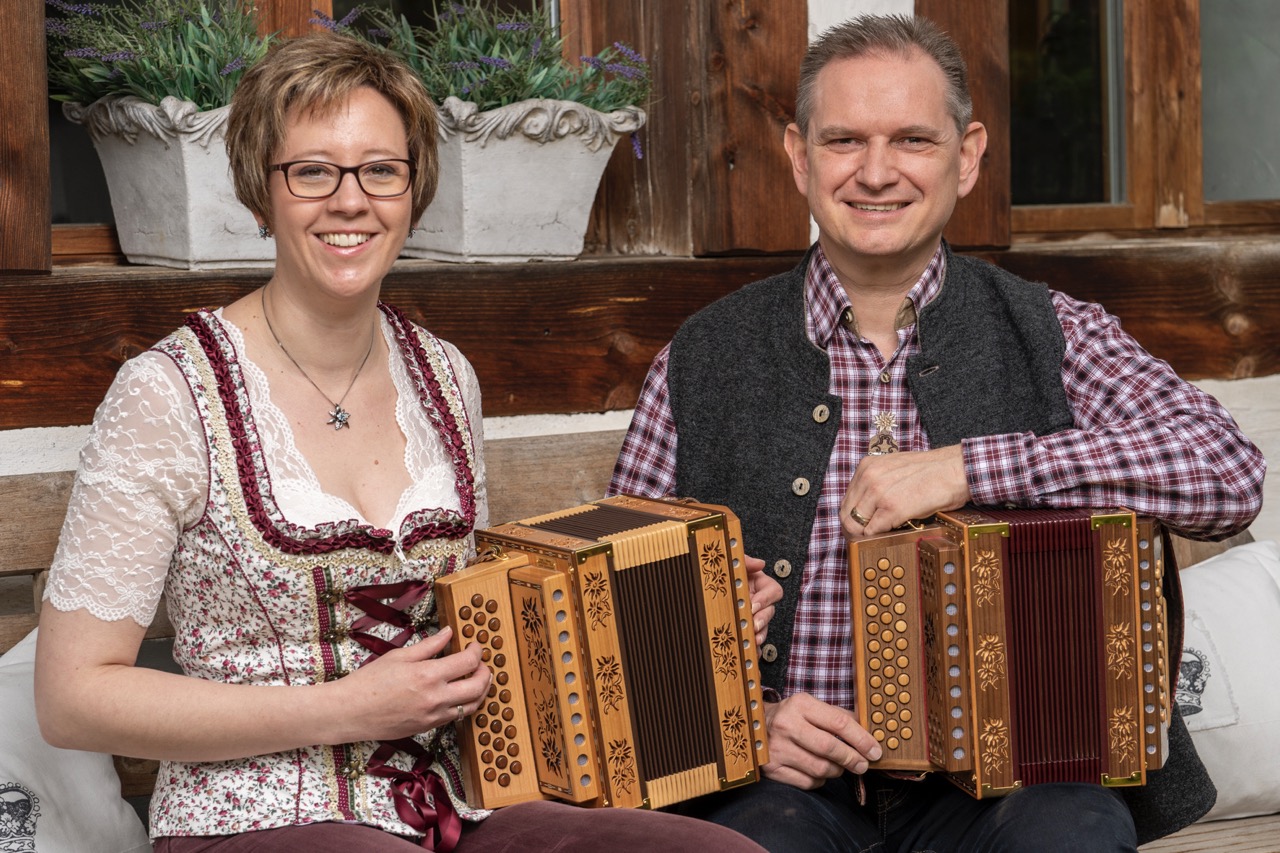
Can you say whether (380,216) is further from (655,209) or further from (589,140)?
(655,209)

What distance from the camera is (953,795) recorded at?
2131mm

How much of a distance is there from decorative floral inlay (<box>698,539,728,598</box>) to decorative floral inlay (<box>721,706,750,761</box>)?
0.16 m

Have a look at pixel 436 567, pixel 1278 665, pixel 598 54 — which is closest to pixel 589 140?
pixel 598 54

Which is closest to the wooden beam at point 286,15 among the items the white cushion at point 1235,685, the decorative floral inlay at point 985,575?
the decorative floral inlay at point 985,575

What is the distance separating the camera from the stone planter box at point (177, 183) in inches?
95.6

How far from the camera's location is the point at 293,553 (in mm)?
1839

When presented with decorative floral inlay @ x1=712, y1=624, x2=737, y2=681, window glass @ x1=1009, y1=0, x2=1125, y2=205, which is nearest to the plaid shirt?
decorative floral inlay @ x1=712, y1=624, x2=737, y2=681

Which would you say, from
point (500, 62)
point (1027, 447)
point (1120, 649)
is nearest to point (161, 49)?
point (500, 62)

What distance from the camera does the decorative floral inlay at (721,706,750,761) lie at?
196 centimetres

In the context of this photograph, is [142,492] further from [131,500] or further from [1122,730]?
[1122,730]

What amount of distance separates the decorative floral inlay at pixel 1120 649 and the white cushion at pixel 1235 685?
801 mm

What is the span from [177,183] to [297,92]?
0.68 meters

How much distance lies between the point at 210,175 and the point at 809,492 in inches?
42.7

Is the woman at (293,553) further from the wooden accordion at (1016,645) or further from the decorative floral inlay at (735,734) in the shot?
the wooden accordion at (1016,645)
